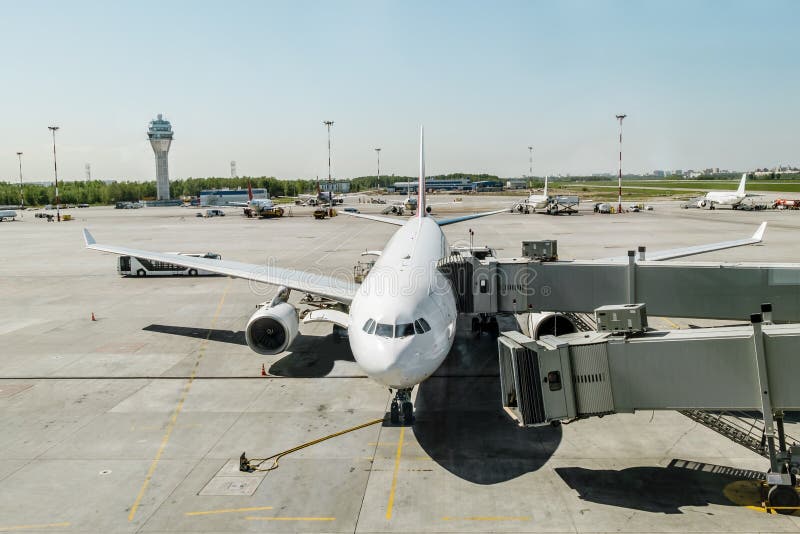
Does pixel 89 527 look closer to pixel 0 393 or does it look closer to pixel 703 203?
pixel 0 393

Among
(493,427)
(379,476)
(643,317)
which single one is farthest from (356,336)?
(643,317)

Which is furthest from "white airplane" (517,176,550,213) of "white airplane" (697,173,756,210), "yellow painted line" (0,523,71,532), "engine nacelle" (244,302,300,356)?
"yellow painted line" (0,523,71,532)

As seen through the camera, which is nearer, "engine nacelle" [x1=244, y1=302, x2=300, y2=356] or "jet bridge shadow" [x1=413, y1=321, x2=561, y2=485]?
"jet bridge shadow" [x1=413, y1=321, x2=561, y2=485]

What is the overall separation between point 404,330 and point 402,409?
4.14 m

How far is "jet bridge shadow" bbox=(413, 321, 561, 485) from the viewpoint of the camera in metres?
16.4

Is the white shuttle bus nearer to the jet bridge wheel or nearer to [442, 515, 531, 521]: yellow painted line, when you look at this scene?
[442, 515, 531, 521]: yellow painted line

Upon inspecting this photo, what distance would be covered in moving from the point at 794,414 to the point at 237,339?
25454mm

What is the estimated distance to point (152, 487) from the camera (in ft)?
51.1

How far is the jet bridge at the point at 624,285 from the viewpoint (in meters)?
22.9

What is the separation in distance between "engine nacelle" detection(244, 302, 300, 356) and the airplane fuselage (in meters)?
6.34

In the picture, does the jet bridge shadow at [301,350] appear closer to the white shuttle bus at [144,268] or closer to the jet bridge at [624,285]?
the jet bridge at [624,285]

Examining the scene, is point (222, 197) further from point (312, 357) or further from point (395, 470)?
point (395, 470)

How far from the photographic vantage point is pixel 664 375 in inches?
586

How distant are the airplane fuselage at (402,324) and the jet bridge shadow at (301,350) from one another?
6.44 m
